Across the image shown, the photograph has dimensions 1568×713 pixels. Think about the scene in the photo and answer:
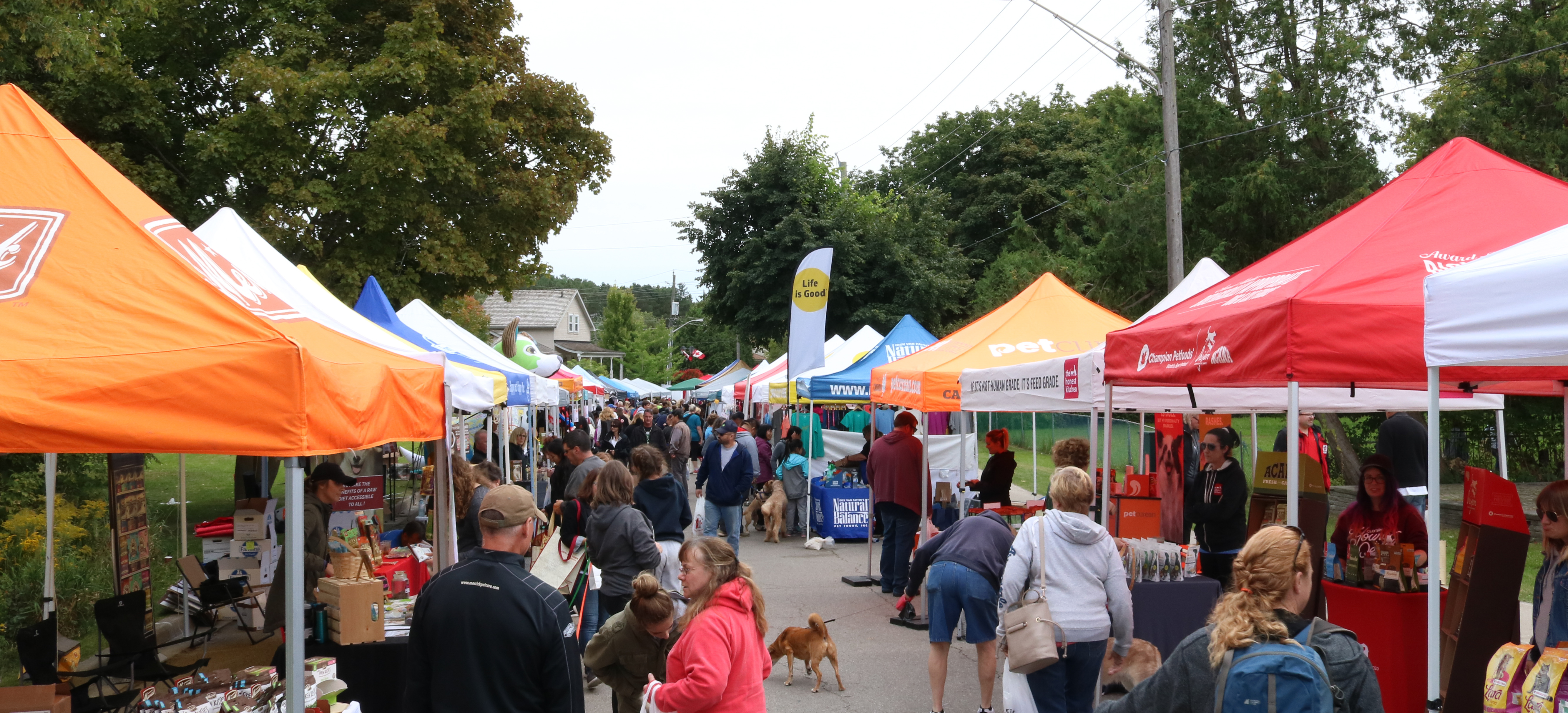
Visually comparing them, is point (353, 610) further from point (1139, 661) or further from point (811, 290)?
point (811, 290)

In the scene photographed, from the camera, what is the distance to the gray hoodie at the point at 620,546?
6594mm

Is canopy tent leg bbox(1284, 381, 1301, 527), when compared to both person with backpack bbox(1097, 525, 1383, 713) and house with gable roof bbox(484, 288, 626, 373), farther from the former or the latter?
house with gable roof bbox(484, 288, 626, 373)

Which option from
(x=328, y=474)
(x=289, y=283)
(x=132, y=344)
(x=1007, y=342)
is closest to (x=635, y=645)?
(x=132, y=344)

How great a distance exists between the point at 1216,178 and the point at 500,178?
44.3ft

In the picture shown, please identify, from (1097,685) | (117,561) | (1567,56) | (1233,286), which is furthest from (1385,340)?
(1567,56)

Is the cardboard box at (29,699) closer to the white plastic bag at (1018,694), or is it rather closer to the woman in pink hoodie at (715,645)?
the woman in pink hoodie at (715,645)

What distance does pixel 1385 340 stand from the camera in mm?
4293

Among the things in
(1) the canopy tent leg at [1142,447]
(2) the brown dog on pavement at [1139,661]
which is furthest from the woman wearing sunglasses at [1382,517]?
(1) the canopy tent leg at [1142,447]

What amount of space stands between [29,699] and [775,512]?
1211 cm

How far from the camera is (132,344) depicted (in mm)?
3562

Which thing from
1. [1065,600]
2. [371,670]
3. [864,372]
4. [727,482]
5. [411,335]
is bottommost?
[371,670]

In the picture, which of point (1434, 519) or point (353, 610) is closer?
point (1434, 519)

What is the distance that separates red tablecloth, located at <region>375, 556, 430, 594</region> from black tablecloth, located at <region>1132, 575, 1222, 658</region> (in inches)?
187

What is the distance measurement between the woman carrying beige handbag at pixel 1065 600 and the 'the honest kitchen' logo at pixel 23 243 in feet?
14.7
